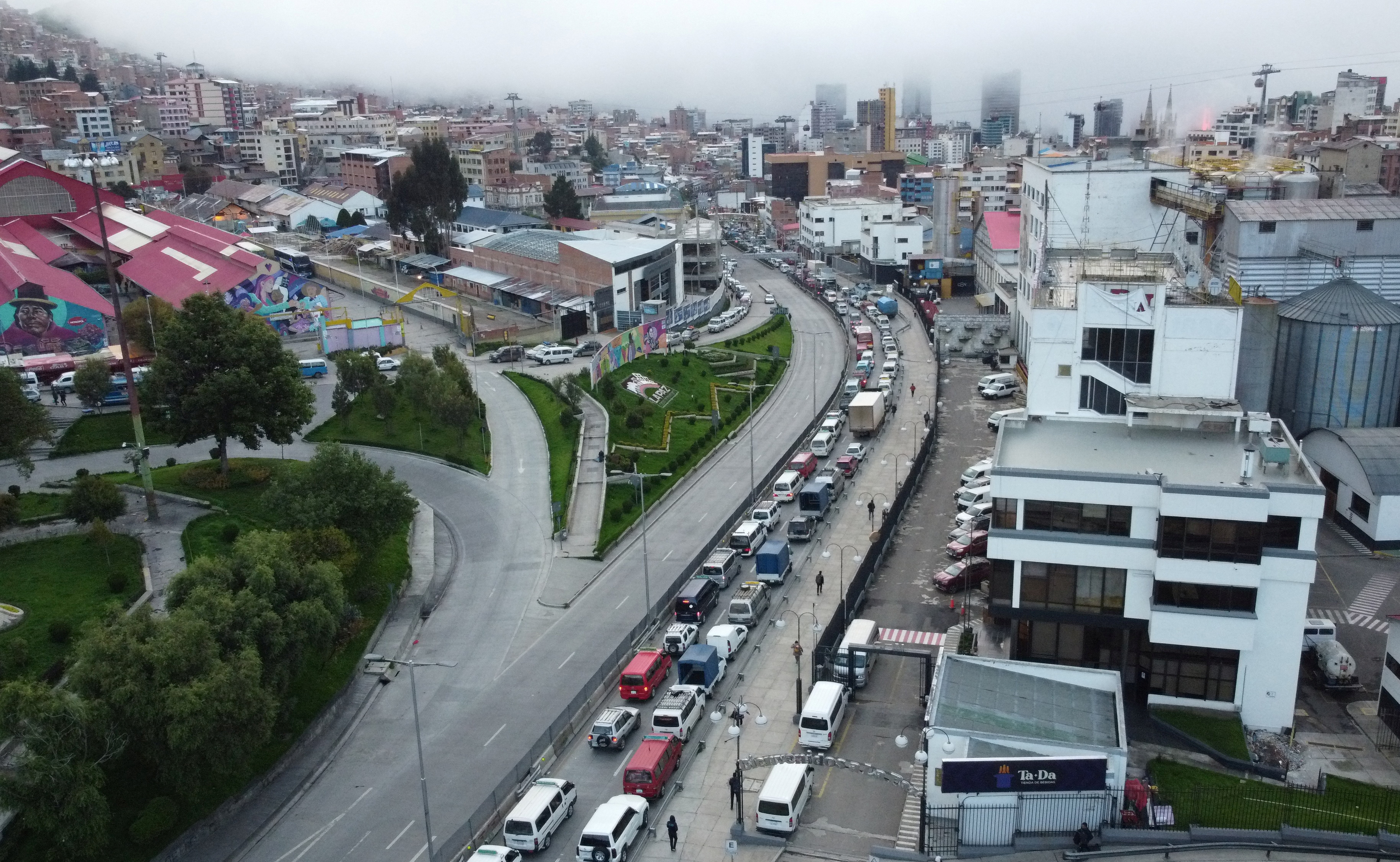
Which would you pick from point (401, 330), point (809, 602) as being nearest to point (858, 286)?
point (401, 330)


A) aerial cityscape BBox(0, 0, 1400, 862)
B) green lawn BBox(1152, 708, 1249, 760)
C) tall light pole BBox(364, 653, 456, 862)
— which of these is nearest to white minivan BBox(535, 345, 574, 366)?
aerial cityscape BBox(0, 0, 1400, 862)

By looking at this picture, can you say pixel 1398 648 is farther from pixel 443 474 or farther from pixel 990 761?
pixel 443 474

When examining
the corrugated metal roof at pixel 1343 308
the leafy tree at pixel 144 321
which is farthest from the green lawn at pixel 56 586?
the corrugated metal roof at pixel 1343 308

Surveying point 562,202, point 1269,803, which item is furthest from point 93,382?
point 562,202

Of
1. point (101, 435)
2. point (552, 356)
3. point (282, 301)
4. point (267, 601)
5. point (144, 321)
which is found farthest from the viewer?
point (282, 301)

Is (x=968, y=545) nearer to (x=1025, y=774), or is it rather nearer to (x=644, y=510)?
(x=644, y=510)

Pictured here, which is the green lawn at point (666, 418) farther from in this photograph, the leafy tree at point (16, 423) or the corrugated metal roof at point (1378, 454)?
the corrugated metal roof at point (1378, 454)
